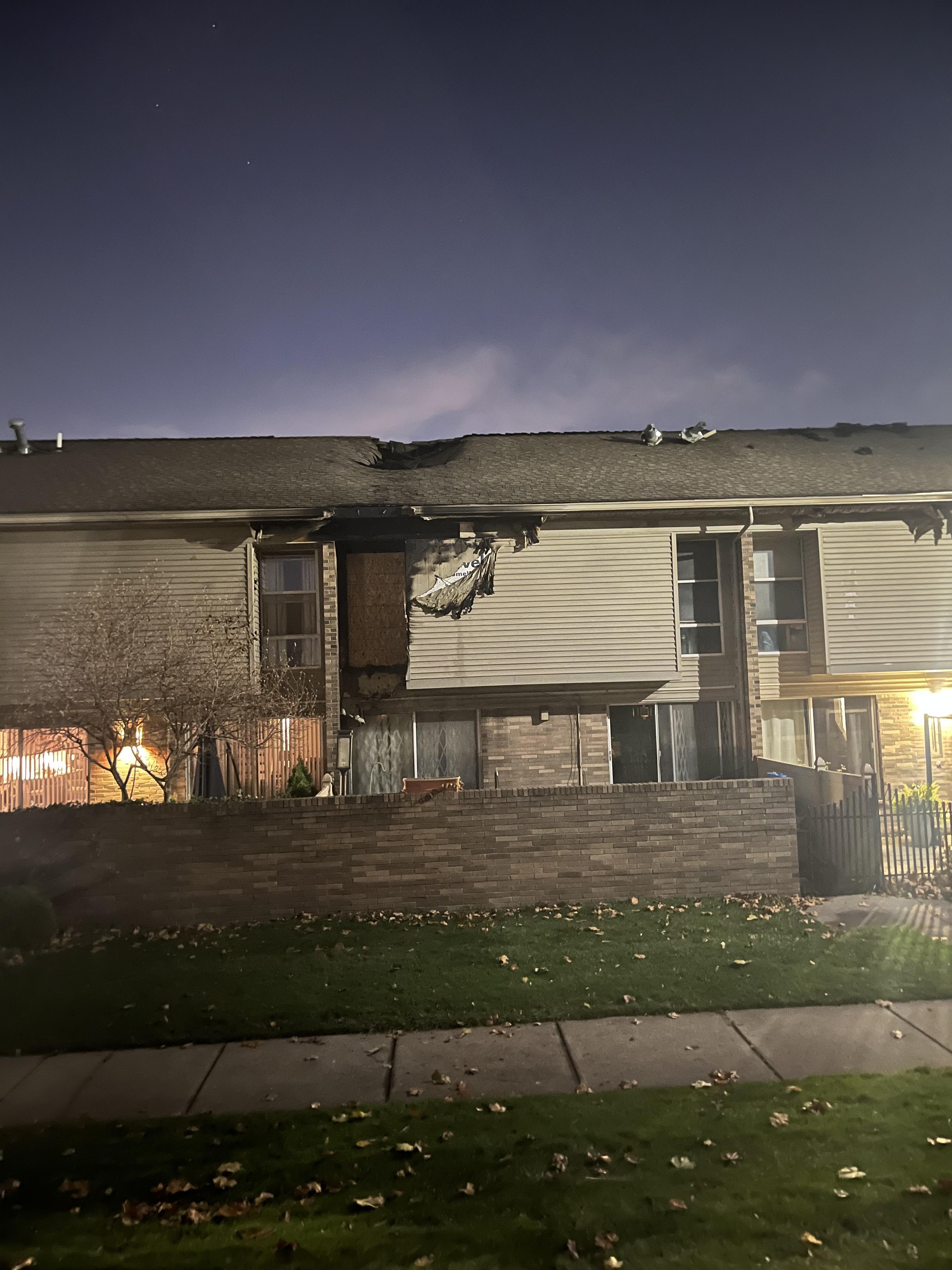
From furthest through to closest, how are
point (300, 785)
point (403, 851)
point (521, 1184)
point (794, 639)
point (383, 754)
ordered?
point (794, 639) < point (383, 754) < point (300, 785) < point (403, 851) < point (521, 1184)

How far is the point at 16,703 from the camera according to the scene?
47.7ft

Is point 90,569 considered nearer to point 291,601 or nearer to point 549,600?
point 291,601

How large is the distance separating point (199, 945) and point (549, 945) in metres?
4.15

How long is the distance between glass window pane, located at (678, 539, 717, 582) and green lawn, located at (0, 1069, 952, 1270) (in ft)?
40.3

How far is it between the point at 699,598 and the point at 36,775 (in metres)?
13.4

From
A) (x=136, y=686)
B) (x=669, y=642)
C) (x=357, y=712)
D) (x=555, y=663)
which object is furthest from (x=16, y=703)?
(x=669, y=642)

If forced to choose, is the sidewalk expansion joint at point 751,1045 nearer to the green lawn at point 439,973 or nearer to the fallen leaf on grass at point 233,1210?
the green lawn at point 439,973

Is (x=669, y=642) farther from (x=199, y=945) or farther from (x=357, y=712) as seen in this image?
(x=199, y=945)

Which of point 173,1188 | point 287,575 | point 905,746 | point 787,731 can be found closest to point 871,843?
point 787,731

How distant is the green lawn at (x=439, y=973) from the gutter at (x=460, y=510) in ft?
25.5

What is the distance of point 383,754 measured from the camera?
55.2 ft

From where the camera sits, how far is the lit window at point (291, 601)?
16766mm

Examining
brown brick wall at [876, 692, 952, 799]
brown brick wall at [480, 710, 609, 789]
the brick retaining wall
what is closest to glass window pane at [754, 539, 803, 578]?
brown brick wall at [876, 692, 952, 799]

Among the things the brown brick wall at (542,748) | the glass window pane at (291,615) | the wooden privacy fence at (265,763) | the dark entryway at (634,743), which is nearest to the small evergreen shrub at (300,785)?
the wooden privacy fence at (265,763)
